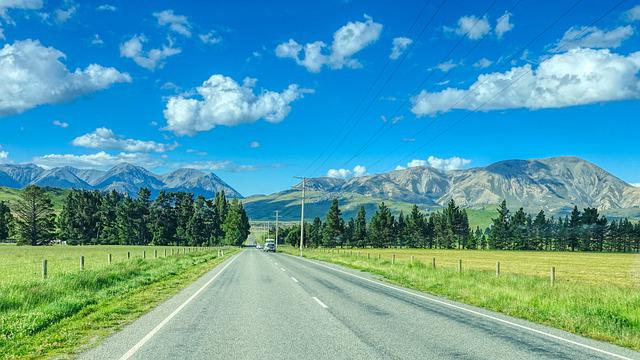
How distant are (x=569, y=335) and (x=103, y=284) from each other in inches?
660

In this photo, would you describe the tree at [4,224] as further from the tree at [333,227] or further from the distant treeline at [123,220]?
the tree at [333,227]

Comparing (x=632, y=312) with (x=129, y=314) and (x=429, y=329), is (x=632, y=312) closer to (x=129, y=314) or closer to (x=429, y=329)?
(x=429, y=329)

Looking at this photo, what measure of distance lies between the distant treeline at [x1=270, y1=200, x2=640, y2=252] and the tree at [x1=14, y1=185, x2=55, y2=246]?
73.3 meters

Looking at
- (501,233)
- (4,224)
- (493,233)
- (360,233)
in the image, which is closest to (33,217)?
(4,224)

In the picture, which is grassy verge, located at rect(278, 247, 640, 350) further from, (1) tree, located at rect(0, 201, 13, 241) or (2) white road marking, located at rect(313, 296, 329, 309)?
(1) tree, located at rect(0, 201, 13, 241)

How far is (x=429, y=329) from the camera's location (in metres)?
10.8

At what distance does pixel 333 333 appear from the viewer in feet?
33.1

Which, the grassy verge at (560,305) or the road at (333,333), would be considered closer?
the road at (333,333)

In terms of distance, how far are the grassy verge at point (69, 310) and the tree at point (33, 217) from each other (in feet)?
330

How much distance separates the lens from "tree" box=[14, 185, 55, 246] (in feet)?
353

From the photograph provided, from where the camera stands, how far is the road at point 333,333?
835cm

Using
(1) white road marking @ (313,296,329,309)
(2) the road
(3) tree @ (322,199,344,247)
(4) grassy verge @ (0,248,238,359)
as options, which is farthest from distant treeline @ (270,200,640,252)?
(2) the road

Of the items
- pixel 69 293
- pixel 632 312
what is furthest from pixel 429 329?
pixel 69 293

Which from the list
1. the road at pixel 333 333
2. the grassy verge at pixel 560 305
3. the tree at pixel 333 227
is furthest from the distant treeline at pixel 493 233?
the road at pixel 333 333
